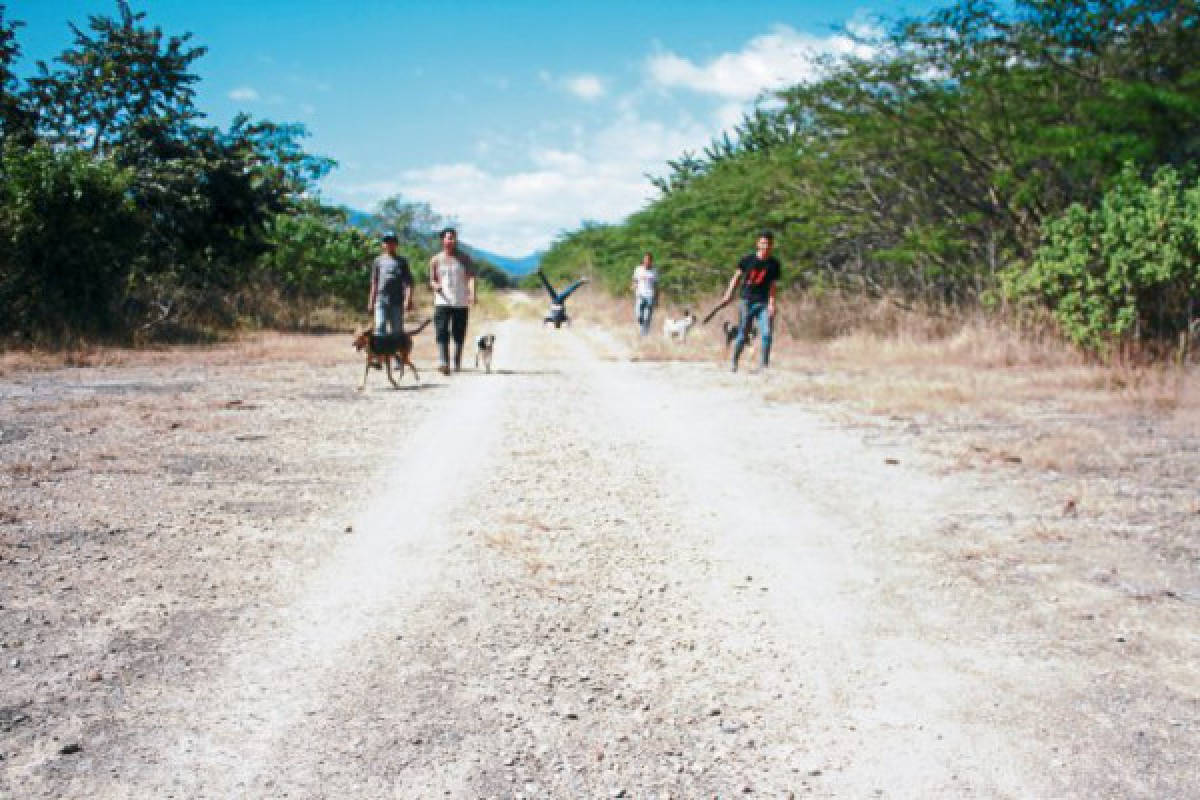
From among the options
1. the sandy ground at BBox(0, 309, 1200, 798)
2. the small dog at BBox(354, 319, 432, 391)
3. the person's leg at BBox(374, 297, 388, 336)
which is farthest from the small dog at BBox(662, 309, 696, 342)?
the sandy ground at BBox(0, 309, 1200, 798)

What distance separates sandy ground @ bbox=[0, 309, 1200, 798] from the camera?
2619mm

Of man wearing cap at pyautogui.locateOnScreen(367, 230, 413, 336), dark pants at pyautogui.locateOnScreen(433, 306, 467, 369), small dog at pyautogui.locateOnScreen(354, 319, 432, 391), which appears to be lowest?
small dog at pyautogui.locateOnScreen(354, 319, 432, 391)

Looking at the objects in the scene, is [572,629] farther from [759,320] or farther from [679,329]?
[679,329]

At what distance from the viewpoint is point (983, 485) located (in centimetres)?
620

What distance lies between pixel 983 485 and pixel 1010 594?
231 cm

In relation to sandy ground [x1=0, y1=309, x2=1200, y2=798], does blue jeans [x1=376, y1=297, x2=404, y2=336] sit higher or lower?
higher

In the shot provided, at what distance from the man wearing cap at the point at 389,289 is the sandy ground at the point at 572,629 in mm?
5337

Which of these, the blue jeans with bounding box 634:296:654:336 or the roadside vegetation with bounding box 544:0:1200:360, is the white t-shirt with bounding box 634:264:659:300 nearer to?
the blue jeans with bounding box 634:296:654:336

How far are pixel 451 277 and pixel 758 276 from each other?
176 inches

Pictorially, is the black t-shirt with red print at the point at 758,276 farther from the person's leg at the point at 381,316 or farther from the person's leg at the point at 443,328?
the person's leg at the point at 381,316

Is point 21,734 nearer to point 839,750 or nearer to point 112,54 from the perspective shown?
point 839,750

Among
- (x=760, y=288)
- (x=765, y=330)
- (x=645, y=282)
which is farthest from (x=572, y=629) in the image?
(x=645, y=282)

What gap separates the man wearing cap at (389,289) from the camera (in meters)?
12.1

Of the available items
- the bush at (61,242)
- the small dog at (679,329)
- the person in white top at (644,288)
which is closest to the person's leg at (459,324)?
the bush at (61,242)
